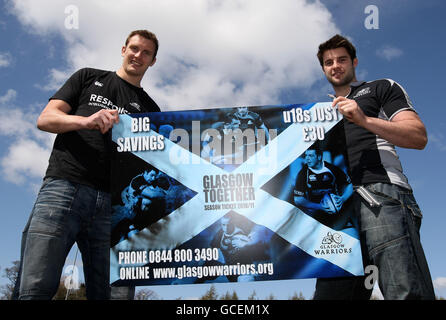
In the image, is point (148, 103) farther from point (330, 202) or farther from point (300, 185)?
point (330, 202)

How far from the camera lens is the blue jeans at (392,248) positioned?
276 centimetres

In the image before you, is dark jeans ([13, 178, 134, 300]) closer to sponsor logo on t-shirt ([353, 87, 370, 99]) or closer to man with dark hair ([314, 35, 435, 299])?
man with dark hair ([314, 35, 435, 299])

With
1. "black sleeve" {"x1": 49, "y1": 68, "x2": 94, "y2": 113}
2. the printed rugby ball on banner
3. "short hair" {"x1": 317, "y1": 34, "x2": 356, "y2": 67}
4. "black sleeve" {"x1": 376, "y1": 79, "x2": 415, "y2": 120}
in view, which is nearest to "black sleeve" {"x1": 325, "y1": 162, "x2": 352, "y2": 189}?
the printed rugby ball on banner

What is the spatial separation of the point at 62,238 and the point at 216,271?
136cm

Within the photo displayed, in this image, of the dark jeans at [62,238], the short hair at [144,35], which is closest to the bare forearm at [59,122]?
the dark jeans at [62,238]

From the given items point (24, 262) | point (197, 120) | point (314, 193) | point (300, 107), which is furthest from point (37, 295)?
point (300, 107)

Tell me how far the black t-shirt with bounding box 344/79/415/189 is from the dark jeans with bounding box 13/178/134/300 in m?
Result: 2.40

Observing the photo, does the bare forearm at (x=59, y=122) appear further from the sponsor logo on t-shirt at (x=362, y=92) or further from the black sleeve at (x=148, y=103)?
the sponsor logo on t-shirt at (x=362, y=92)

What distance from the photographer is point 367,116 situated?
3248 millimetres

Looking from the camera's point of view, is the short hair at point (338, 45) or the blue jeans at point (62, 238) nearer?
the blue jeans at point (62, 238)

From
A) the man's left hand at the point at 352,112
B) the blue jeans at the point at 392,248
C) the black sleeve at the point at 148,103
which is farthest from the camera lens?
the black sleeve at the point at 148,103

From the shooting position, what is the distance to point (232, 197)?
3164mm

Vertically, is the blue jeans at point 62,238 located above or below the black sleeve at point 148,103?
below
